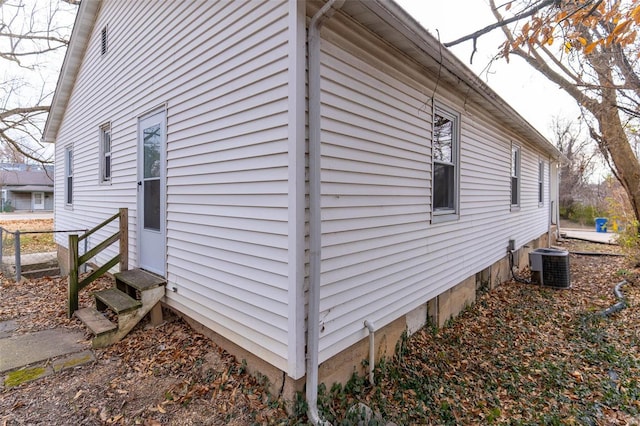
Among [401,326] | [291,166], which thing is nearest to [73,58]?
[291,166]

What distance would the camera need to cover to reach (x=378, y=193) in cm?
340

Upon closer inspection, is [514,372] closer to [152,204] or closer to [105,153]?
[152,204]

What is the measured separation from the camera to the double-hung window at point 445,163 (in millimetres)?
4668

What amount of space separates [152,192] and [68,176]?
552cm

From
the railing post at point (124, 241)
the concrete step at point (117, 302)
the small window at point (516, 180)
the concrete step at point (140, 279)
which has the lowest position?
the concrete step at point (117, 302)

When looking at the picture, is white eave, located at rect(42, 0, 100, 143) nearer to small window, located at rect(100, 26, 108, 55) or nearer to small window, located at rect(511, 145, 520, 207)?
small window, located at rect(100, 26, 108, 55)

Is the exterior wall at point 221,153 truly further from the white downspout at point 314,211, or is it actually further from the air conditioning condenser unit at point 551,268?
the air conditioning condenser unit at point 551,268

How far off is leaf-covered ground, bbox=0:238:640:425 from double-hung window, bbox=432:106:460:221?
1805 millimetres

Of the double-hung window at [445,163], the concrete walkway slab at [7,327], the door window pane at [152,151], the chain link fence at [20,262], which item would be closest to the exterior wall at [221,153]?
the door window pane at [152,151]

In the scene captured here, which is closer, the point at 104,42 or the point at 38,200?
the point at 104,42

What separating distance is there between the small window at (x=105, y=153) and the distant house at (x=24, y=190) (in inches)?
1441

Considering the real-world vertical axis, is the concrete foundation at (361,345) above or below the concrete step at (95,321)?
below

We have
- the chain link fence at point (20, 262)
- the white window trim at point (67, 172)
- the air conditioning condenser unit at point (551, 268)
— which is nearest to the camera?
the chain link fence at point (20, 262)

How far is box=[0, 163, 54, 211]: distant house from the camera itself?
109 feet
